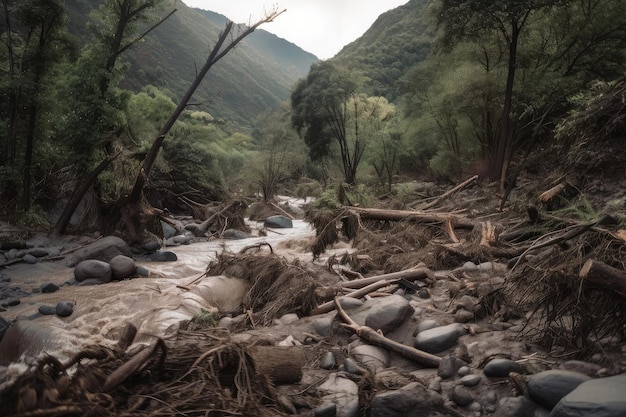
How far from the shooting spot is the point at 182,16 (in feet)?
432

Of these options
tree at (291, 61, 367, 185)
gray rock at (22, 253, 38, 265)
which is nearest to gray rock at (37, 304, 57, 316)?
gray rock at (22, 253, 38, 265)

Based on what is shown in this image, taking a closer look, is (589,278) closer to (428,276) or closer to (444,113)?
(428,276)

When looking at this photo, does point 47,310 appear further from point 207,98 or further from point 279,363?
point 207,98

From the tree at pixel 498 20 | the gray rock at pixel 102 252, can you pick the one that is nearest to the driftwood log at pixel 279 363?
the gray rock at pixel 102 252

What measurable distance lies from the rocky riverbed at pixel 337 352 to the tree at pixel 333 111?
20129 mm

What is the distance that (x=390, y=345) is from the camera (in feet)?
12.4

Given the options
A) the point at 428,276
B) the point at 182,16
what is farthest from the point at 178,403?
the point at 182,16

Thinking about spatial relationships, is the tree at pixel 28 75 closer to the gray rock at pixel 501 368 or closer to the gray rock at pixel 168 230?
the gray rock at pixel 168 230

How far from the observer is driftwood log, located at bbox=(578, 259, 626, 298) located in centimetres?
263

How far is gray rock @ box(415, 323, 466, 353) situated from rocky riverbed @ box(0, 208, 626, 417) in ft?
0.04

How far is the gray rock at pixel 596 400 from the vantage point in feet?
6.74

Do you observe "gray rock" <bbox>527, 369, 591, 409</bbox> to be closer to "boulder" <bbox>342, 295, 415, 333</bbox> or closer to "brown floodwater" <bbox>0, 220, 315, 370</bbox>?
"boulder" <bbox>342, 295, 415, 333</bbox>

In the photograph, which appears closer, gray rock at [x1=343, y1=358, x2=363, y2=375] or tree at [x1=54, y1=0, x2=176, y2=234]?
gray rock at [x1=343, y1=358, x2=363, y2=375]

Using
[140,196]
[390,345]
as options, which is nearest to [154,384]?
[390,345]
